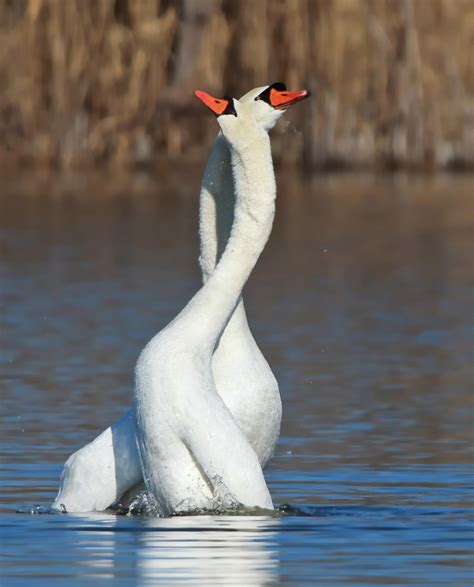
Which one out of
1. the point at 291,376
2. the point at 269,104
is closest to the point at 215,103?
the point at 269,104

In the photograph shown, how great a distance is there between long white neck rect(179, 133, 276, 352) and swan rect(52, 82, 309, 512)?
0.16m

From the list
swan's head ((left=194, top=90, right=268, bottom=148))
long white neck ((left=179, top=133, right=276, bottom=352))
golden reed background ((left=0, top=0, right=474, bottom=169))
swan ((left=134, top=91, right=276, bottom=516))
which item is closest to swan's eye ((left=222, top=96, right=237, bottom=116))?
swan's head ((left=194, top=90, right=268, bottom=148))

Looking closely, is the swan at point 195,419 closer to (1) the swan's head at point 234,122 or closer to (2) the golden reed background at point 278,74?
(1) the swan's head at point 234,122

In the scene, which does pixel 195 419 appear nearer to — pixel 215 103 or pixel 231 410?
pixel 231 410

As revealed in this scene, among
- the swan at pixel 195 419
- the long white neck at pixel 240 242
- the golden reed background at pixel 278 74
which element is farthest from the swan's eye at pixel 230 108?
the golden reed background at pixel 278 74

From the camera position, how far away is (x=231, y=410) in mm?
7523

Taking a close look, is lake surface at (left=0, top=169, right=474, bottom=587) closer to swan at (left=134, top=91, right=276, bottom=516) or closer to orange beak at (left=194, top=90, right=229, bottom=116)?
swan at (left=134, top=91, right=276, bottom=516)

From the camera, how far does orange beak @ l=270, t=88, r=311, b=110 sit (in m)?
7.67

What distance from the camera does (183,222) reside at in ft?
79.4

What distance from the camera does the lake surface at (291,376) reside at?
22.8 ft

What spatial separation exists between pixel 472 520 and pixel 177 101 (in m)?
24.4

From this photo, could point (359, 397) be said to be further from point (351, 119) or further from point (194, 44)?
point (194, 44)

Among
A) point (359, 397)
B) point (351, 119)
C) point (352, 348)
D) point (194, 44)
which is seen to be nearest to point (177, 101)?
point (194, 44)

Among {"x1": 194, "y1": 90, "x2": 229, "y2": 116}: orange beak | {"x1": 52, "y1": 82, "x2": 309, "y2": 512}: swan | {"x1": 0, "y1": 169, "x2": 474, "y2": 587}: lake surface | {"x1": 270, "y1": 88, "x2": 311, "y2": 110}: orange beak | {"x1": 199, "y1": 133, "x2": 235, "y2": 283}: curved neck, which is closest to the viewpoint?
{"x1": 0, "y1": 169, "x2": 474, "y2": 587}: lake surface
